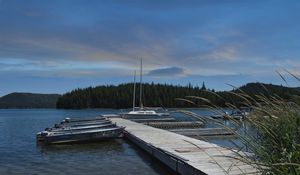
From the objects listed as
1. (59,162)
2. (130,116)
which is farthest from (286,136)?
(130,116)

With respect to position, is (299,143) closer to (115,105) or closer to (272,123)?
(272,123)

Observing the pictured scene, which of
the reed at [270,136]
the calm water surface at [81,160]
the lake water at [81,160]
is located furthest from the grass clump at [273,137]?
the calm water surface at [81,160]

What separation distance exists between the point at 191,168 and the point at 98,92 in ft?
492

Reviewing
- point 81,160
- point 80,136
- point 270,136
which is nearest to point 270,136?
point 270,136

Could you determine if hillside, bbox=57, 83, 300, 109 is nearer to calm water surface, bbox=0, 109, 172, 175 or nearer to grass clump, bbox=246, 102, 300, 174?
calm water surface, bbox=0, 109, 172, 175

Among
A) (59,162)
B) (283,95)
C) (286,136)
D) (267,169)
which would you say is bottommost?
(59,162)

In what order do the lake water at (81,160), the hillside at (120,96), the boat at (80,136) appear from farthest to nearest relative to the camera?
the hillside at (120,96), the boat at (80,136), the lake water at (81,160)

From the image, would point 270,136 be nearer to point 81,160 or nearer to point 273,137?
point 273,137

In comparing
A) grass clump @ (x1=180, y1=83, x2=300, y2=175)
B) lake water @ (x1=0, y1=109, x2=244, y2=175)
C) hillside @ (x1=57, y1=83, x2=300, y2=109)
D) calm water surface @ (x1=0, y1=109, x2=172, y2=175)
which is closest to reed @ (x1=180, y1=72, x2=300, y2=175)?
grass clump @ (x1=180, y1=83, x2=300, y2=175)

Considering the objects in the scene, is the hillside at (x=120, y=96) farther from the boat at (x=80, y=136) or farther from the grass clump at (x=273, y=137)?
the grass clump at (x=273, y=137)

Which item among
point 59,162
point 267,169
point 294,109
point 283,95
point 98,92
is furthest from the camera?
point 98,92

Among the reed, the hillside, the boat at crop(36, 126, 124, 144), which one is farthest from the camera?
the hillside

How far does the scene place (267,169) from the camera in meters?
4.48

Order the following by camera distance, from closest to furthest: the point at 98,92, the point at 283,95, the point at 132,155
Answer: the point at 283,95
the point at 132,155
the point at 98,92
